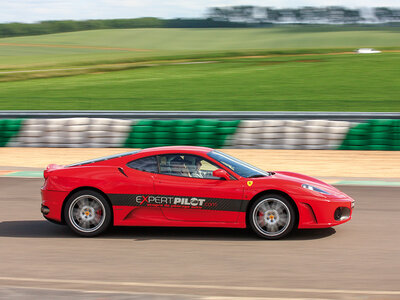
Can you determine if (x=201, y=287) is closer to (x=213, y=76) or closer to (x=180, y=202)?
(x=180, y=202)

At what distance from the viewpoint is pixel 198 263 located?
6.12 meters

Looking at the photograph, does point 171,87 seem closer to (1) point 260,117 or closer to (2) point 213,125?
(1) point 260,117

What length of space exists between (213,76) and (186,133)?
2318 cm

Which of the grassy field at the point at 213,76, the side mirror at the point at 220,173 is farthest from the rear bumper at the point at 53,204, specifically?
the grassy field at the point at 213,76

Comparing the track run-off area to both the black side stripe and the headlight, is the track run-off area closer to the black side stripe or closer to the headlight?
the black side stripe

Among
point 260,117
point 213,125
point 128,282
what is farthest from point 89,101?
point 128,282

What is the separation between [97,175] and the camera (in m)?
7.18

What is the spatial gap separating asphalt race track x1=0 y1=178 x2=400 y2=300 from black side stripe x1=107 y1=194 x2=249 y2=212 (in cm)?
42

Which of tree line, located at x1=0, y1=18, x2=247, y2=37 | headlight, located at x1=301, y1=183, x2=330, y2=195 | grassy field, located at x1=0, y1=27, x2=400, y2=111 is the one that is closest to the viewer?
headlight, located at x1=301, y1=183, x2=330, y2=195

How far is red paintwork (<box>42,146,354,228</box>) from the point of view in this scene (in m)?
6.96

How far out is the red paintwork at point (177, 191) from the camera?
6957mm

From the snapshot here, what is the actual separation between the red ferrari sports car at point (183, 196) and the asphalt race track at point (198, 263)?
250 millimetres

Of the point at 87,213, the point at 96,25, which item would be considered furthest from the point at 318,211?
the point at 96,25

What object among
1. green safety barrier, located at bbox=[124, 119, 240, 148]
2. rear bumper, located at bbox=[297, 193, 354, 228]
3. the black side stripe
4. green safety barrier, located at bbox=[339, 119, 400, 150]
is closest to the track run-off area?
rear bumper, located at bbox=[297, 193, 354, 228]
